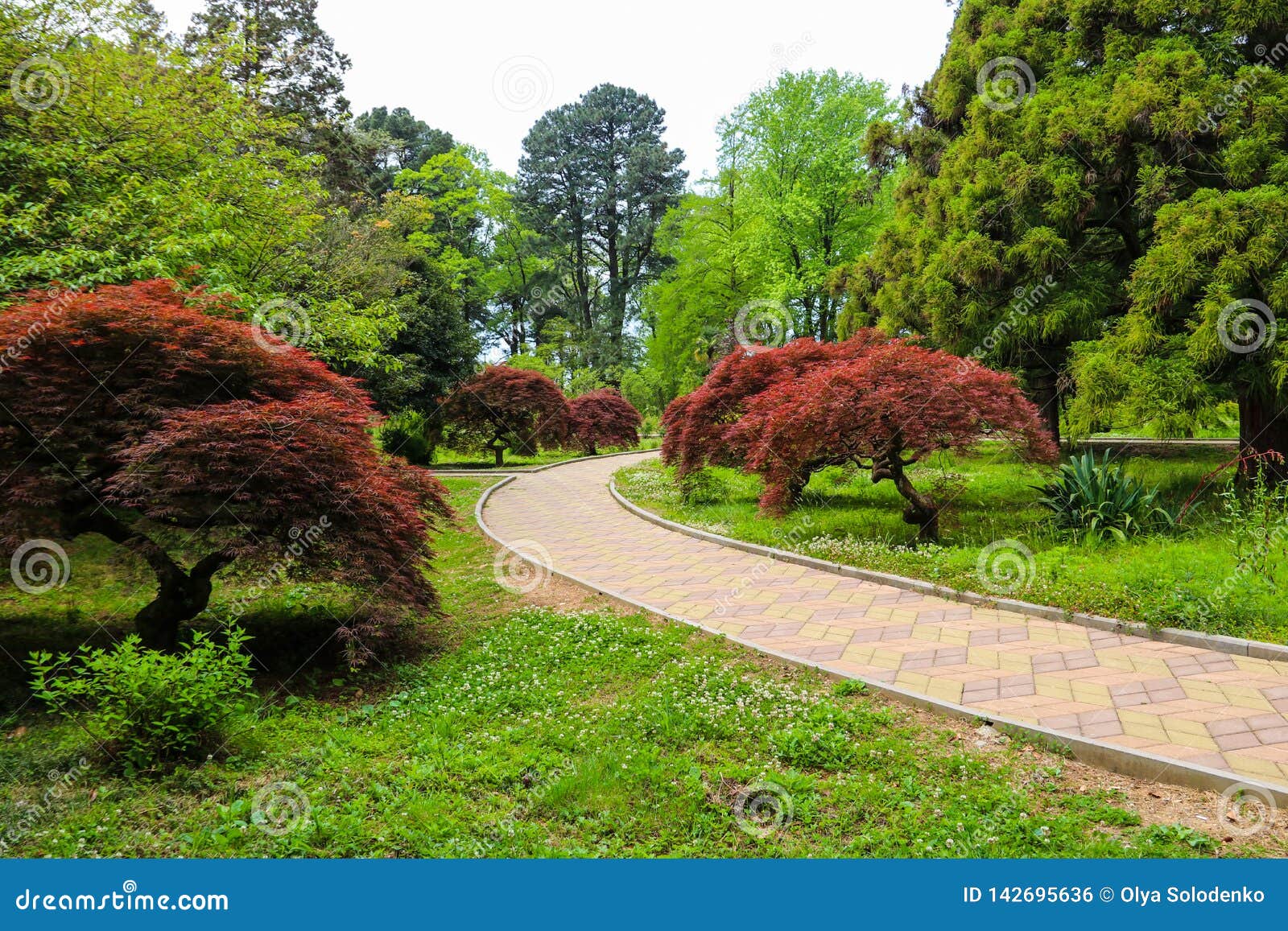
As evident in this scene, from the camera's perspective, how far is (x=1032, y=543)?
736 cm

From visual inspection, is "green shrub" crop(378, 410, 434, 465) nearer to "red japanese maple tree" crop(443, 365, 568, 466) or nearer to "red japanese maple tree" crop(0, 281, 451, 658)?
"red japanese maple tree" crop(443, 365, 568, 466)

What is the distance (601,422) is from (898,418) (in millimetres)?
17803

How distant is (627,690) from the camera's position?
14.9 feet

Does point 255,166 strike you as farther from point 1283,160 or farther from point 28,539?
point 1283,160

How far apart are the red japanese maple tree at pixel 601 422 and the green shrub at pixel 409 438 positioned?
5267 millimetres

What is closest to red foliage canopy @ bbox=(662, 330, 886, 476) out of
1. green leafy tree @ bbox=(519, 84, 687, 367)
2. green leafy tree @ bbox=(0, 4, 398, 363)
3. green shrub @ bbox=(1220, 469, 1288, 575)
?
green shrub @ bbox=(1220, 469, 1288, 575)

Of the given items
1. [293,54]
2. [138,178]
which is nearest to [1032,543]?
[138,178]

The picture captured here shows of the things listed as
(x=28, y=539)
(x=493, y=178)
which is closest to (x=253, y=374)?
(x=28, y=539)

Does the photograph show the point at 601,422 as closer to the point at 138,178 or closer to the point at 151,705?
the point at 138,178

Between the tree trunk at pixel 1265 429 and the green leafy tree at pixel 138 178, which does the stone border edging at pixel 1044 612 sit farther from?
the green leafy tree at pixel 138 178

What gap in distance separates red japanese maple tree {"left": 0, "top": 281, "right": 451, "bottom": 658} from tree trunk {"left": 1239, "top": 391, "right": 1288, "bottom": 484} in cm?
1055

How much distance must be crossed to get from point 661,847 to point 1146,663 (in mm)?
3859

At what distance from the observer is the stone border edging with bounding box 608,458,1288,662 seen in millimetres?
4594

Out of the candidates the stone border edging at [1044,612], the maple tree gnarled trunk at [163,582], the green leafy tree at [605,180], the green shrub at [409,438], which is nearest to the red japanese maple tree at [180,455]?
the maple tree gnarled trunk at [163,582]
